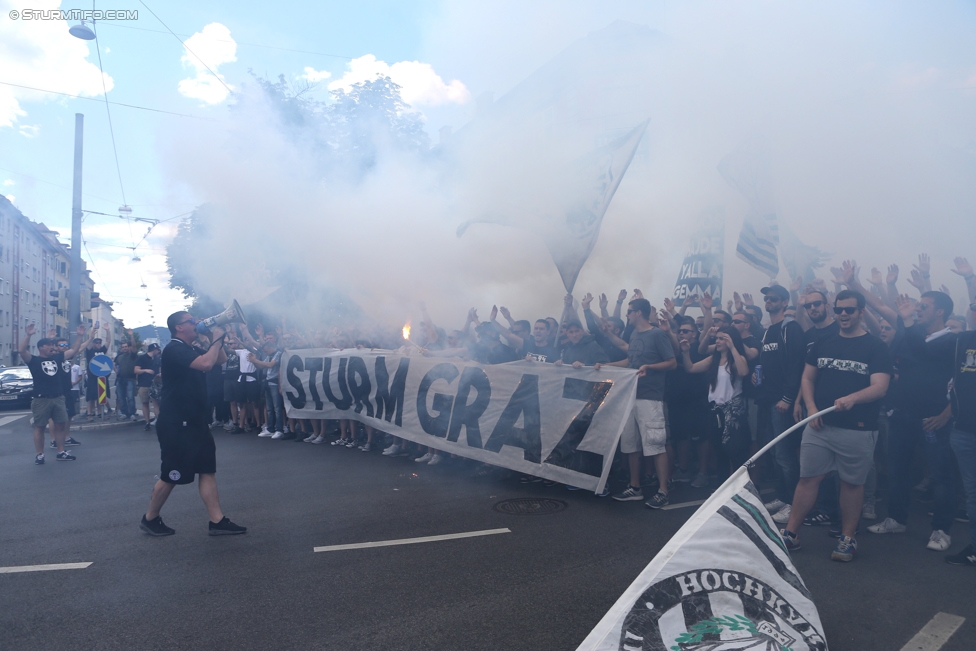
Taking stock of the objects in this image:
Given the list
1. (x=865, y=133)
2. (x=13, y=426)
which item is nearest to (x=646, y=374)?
(x=865, y=133)

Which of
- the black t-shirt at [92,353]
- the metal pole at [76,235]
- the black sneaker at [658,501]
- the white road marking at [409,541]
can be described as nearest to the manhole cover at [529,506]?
the white road marking at [409,541]

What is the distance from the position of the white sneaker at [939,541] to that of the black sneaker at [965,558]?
0.69 ft

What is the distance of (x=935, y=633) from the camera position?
2.98 meters

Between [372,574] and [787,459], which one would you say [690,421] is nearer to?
[787,459]

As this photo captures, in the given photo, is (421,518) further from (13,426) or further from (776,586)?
(13,426)

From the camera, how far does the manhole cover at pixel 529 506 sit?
5.18 m

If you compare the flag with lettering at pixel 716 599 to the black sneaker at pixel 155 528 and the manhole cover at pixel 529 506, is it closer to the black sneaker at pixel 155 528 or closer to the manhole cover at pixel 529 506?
the manhole cover at pixel 529 506

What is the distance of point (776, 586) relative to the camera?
2.45 metres

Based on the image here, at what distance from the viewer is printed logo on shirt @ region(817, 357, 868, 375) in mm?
4039

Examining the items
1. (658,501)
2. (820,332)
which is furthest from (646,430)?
(820,332)

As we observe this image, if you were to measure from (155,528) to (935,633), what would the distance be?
197 inches

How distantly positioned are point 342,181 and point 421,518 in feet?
20.4

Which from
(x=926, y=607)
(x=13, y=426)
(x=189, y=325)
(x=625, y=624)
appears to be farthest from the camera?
(x=13, y=426)

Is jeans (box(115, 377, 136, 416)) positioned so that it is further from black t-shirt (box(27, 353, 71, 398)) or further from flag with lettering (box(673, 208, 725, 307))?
flag with lettering (box(673, 208, 725, 307))
